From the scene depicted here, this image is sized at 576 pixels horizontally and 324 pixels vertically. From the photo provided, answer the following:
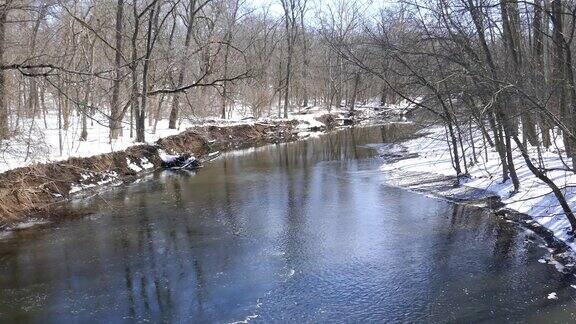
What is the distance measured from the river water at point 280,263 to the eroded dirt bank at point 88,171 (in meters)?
1.14

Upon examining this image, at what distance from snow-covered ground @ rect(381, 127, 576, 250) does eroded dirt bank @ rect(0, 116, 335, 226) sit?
34.3 feet

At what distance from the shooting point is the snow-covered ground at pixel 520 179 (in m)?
11.8

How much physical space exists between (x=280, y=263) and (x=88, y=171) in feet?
32.7

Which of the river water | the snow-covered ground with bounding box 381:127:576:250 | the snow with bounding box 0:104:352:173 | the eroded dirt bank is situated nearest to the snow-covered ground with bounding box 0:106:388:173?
the snow with bounding box 0:104:352:173

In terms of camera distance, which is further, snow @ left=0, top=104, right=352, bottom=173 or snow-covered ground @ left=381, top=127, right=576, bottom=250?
snow @ left=0, top=104, right=352, bottom=173

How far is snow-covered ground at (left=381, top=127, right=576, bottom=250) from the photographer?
1177 centimetres

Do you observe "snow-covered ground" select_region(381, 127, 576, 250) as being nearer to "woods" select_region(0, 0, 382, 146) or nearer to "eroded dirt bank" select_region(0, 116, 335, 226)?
"woods" select_region(0, 0, 382, 146)

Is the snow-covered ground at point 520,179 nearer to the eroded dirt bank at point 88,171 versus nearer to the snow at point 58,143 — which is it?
the snow at point 58,143

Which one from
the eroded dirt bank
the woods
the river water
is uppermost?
the woods

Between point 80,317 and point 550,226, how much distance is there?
9886 millimetres

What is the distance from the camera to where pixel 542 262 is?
9867 mm

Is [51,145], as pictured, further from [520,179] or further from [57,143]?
[520,179]

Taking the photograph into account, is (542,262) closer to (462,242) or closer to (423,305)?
(462,242)

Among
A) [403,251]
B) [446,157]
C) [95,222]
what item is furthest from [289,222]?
[446,157]
